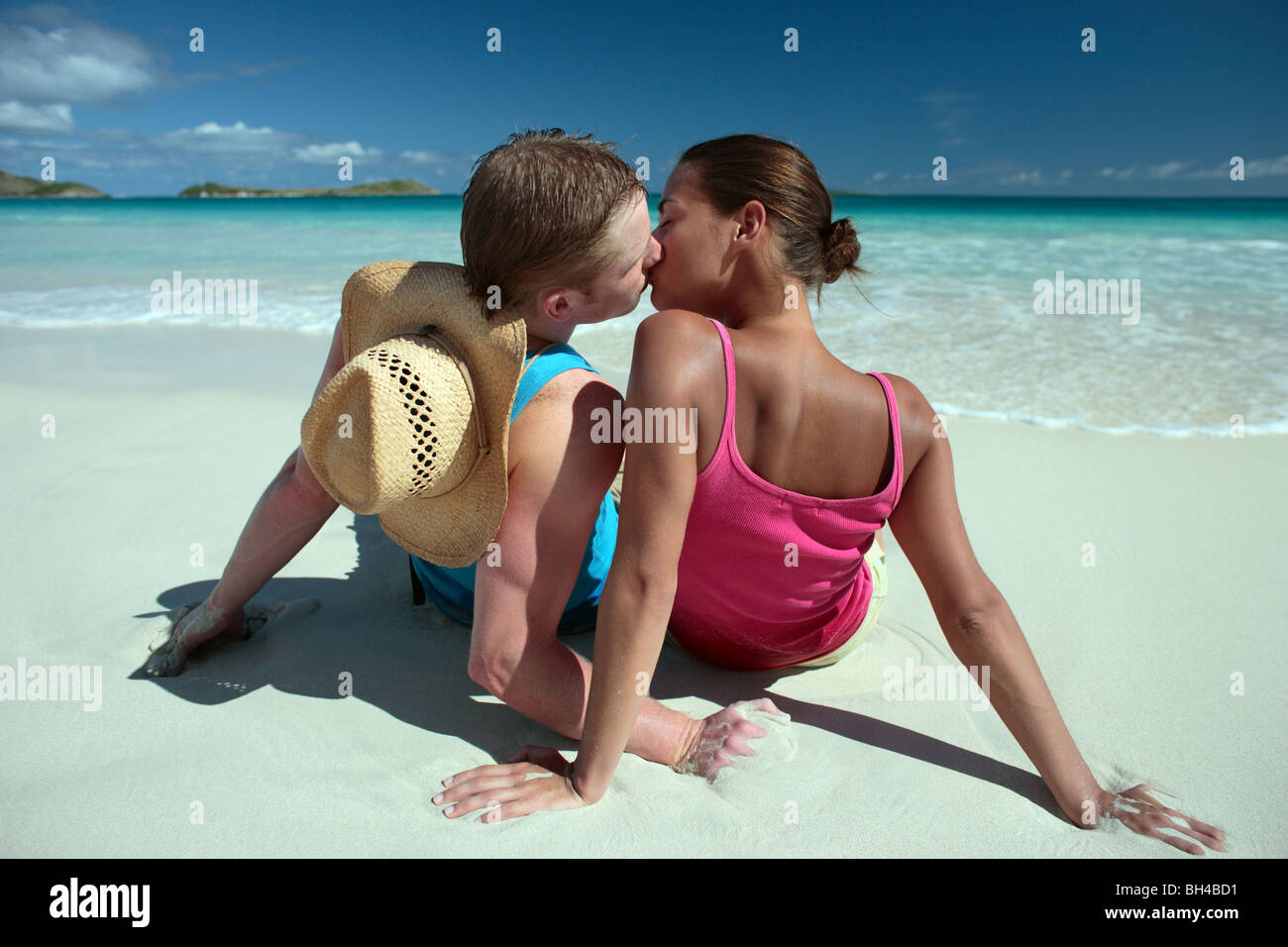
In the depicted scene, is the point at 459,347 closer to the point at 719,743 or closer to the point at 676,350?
the point at 676,350

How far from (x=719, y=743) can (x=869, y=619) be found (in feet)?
2.23

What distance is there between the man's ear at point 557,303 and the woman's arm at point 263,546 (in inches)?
20.6

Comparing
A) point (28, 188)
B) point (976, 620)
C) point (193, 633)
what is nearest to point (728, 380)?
point (976, 620)

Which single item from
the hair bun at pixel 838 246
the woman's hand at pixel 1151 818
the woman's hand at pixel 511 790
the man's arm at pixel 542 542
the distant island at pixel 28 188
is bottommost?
the woman's hand at pixel 1151 818

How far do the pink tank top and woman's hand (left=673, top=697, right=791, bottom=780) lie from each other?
0.71ft

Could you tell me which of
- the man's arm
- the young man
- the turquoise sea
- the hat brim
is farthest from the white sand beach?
the turquoise sea

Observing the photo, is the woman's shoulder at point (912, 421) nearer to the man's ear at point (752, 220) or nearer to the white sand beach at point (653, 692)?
the man's ear at point (752, 220)

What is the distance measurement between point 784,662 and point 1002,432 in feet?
7.99

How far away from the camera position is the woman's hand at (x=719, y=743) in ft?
→ 6.20

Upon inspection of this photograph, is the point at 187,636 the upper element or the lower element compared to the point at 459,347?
lower

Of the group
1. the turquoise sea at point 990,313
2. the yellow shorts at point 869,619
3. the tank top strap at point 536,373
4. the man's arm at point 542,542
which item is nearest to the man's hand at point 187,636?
the man's arm at point 542,542

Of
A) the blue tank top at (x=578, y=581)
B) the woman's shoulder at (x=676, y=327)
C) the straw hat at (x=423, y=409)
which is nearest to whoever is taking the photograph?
the straw hat at (x=423, y=409)

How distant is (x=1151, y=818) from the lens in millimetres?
1722
